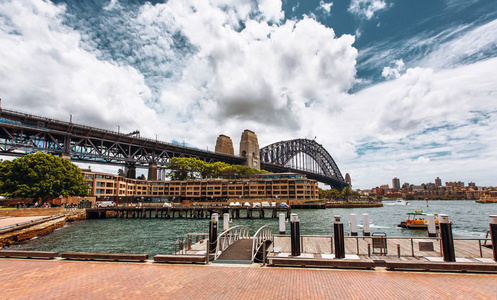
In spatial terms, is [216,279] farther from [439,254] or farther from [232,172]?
[232,172]

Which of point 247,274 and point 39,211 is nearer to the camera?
point 247,274

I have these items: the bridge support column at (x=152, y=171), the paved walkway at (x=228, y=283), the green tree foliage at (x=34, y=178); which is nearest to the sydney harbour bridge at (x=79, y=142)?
the bridge support column at (x=152, y=171)

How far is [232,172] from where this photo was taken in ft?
578

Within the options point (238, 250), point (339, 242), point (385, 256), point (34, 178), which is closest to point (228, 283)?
point (238, 250)

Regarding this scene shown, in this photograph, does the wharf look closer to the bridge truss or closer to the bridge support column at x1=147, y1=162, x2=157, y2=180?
the bridge truss

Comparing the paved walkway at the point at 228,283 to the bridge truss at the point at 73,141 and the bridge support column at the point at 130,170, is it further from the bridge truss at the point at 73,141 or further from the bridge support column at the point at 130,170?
the bridge support column at the point at 130,170

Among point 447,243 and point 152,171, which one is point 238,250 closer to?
point 447,243

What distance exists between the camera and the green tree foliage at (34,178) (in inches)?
2712

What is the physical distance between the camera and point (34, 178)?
232ft

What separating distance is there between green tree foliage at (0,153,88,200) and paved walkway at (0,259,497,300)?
67.8 metres

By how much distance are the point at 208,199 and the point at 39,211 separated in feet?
318

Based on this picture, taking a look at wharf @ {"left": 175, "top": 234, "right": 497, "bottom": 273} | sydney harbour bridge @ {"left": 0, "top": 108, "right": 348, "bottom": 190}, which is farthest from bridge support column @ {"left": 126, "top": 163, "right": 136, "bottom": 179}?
wharf @ {"left": 175, "top": 234, "right": 497, "bottom": 273}

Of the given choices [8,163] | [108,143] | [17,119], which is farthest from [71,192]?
[108,143]

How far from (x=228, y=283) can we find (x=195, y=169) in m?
157
